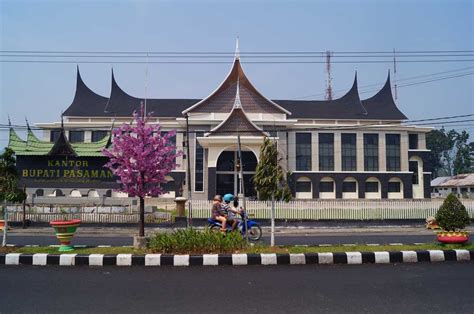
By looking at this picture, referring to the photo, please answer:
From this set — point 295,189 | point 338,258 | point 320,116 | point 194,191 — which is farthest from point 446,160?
point 338,258

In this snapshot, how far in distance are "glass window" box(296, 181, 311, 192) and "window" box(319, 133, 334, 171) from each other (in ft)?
6.65

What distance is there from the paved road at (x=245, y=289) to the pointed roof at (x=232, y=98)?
3188 cm

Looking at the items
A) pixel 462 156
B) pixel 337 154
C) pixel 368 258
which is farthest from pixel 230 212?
pixel 462 156

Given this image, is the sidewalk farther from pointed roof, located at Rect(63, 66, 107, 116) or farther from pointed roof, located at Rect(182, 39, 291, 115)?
pointed roof, located at Rect(63, 66, 107, 116)

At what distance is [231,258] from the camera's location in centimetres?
809

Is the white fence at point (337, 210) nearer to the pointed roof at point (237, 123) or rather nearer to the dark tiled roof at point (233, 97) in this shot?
the pointed roof at point (237, 123)

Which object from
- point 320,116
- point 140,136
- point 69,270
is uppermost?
point 320,116

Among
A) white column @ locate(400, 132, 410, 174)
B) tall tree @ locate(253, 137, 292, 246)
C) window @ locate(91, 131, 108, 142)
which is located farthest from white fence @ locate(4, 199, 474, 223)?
window @ locate(91, 131, 108, 142)

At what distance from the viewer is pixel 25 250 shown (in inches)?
353

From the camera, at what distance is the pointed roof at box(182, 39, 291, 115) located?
3884cm

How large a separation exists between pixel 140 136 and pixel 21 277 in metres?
3.97

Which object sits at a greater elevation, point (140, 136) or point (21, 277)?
point (140, 136)

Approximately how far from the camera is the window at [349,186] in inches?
1624

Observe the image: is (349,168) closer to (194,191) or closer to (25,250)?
(194,191)
